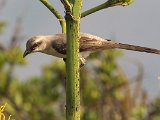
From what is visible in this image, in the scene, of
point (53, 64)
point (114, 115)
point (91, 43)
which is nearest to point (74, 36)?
point (91, 43)

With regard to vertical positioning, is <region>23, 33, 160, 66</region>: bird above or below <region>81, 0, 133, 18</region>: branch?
below

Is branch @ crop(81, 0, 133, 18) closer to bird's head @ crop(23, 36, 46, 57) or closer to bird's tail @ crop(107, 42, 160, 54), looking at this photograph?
bird's tail @ crop(107, 42, 160, 54)

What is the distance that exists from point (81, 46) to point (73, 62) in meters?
2.97

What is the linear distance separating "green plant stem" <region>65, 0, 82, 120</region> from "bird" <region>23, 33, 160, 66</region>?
1.90 metres

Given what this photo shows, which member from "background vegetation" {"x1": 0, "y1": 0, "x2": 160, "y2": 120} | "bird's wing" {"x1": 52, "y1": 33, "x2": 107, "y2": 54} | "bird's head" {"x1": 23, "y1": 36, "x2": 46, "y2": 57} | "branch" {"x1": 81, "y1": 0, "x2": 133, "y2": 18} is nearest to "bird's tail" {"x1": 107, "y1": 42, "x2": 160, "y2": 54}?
"bird's wing" {"x1": 52, "y1": 33, "x2": 107, "y2": 54}

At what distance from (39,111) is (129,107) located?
4048 mm

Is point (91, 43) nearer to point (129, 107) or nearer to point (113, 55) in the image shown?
point (129, 107)

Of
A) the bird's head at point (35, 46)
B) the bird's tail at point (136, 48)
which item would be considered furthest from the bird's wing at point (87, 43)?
the bird's head at point (35, 46)

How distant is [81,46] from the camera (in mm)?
6199

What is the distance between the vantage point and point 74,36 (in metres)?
3.23

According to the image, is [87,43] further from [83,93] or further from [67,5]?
[83,93]

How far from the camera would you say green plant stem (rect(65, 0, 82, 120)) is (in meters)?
3.23

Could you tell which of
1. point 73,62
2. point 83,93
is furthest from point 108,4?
point 83,93

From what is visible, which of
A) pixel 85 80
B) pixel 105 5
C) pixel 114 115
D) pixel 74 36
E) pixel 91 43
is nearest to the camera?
pixel 74 36
